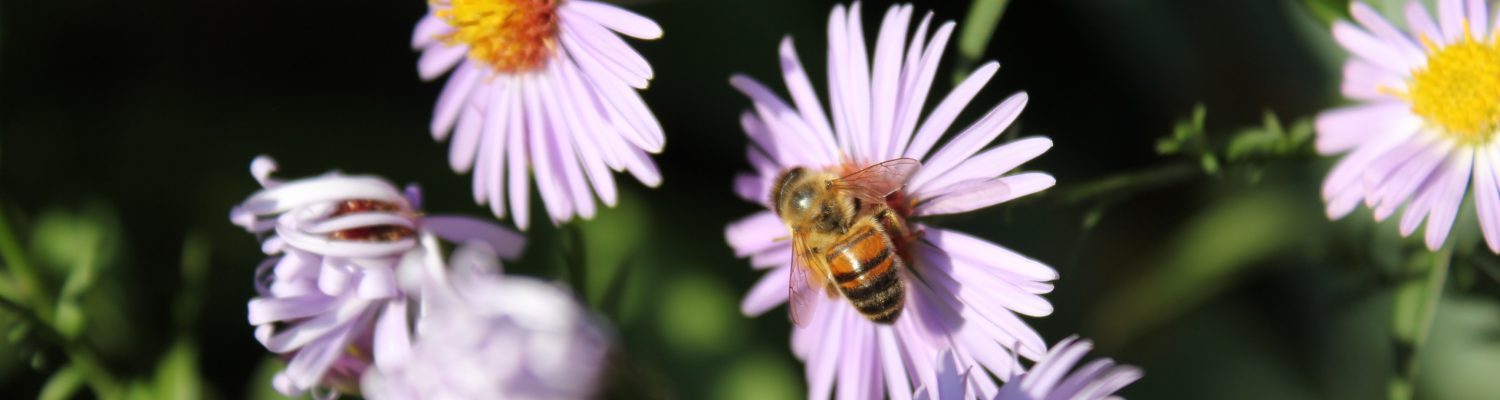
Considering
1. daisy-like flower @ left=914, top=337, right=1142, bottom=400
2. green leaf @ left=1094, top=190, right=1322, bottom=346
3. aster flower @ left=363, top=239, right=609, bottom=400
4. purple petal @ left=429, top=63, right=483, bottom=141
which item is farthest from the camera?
green leaf @ left=1094, top=190, right=1322, bottom=346

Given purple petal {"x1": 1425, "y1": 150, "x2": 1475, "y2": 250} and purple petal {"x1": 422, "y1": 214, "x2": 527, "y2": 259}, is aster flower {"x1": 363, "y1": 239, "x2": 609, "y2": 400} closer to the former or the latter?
purple petal {"x1": 422, "y1": 214, "x2": 527, "y2": 259}

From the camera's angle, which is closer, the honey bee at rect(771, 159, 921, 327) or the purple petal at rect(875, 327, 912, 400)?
the honey bee at rect(771, 159, 921, 327)

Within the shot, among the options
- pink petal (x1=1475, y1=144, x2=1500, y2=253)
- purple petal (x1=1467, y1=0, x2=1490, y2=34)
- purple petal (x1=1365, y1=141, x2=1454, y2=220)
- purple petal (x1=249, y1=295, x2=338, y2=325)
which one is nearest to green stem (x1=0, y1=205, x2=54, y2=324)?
purple petal (x1=249, y1=295, x2=338, y2=325)

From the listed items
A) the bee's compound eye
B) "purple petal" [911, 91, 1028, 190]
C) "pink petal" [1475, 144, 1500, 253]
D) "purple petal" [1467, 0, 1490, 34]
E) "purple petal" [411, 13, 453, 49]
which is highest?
"purple petal" [411, 13, 453, 49]

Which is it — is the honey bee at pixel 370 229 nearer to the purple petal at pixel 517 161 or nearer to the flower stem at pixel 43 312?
the purple petal at pixel 517 161

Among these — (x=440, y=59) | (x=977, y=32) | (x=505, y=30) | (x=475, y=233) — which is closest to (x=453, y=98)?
(x=440, y=59)

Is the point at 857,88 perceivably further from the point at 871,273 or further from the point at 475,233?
the point at 475,233
